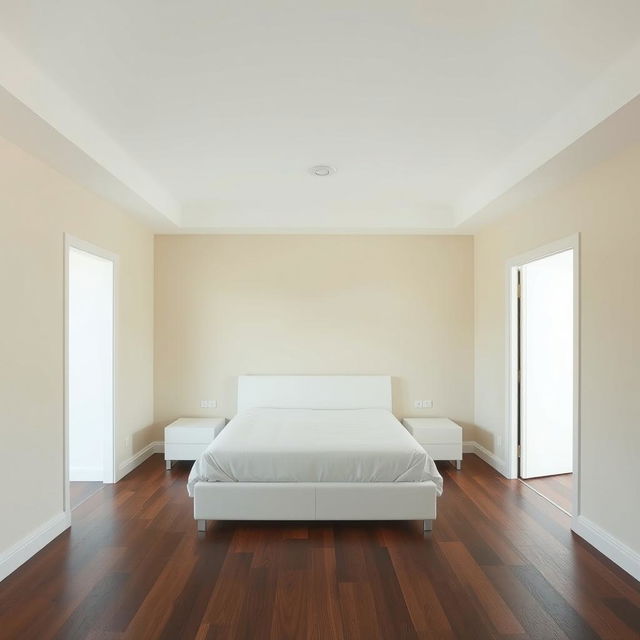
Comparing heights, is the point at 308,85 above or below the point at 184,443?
above

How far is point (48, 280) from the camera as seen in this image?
296cm

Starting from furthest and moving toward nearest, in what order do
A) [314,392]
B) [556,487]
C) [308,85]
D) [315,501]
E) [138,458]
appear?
[314,392] → [138,458] → [556,487] → [315,501] → [308,85]

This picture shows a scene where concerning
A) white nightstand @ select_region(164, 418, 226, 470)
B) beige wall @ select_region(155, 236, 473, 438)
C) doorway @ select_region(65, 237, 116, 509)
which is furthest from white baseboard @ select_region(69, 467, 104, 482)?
beige wall @ select_region(155, 236, 473, 438)

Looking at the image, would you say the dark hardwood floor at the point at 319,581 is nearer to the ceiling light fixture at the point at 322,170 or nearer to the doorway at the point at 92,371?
the doorway at the point at 92,371

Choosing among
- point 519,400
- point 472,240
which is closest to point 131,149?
point 472,240

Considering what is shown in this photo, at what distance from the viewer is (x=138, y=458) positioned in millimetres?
4555

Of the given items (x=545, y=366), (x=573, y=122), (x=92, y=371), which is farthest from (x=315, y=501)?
(x=573, y=122)

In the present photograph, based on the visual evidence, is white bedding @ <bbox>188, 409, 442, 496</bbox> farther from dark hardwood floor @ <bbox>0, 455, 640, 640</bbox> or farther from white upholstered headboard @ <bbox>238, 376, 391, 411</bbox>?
white upholstered headboard @ <bbox>238, 376, 391, 411</bbox>

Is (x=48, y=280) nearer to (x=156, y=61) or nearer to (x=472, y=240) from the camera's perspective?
(x=156, y=61)

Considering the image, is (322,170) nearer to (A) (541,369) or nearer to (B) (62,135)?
(B) (62,135)

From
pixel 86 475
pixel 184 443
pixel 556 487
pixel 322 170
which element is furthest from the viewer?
pixel 184 443

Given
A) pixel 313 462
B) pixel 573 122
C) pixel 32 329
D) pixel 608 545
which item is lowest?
pixel 608 545

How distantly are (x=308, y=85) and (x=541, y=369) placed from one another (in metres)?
3.37

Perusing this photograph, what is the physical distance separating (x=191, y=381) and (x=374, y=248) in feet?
8.68
